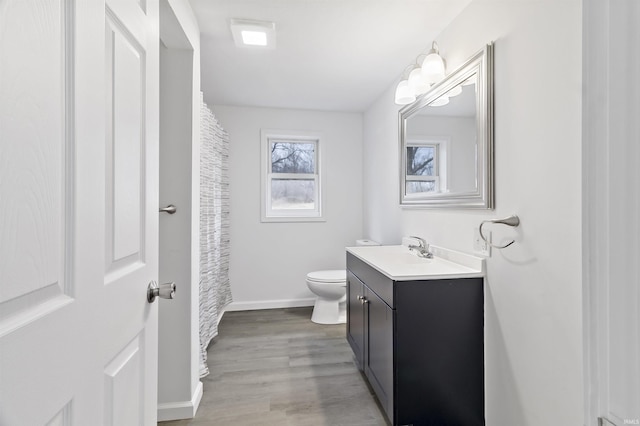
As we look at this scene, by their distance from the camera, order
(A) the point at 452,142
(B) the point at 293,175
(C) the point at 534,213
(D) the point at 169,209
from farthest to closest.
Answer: (B) the point at 293,175, (A) the point at 452,142, (D) the point at 169,209, (C) the point at 534,213

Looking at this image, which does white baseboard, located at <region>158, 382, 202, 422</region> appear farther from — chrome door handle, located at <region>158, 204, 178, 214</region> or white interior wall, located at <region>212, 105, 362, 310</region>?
white interior wall, located at <region>212, 105, 362, 310</region>

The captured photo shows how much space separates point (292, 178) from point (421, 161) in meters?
1.80

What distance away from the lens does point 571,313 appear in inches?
44.6

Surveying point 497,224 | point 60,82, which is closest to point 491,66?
point 497,224

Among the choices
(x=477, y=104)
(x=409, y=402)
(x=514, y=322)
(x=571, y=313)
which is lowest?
(x=409, y=402)

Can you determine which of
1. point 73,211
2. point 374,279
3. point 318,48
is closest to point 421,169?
point 374,279

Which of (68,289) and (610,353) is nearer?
(610,353)

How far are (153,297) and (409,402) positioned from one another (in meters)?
1.25

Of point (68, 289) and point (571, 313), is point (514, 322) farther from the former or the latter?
point (68, 289)

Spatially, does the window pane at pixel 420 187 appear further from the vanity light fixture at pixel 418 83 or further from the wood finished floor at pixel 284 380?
the wood finished floor at pixel 284 380

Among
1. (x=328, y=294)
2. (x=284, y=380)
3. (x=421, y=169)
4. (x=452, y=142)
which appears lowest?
(x=284, y=380)

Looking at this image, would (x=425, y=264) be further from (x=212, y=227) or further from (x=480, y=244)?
(x=212, y=227)

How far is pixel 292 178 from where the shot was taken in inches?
146

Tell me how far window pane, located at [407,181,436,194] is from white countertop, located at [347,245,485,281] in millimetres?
407
